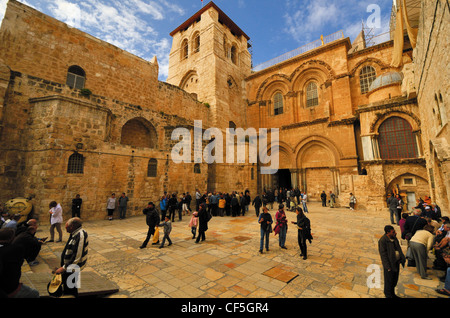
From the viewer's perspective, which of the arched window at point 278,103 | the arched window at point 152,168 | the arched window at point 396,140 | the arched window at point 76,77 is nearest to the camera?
the arched window at point 76,77

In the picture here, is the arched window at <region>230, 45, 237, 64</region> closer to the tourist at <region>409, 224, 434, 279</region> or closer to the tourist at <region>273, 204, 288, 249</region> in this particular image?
the tourist at <region>273, 204, 288, 249</region>

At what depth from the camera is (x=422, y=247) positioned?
4.33 m

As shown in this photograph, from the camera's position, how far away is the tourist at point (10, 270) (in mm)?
2240

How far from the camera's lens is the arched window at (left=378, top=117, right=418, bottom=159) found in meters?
13.6

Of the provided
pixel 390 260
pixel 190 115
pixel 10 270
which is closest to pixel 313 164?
pixel 190 115

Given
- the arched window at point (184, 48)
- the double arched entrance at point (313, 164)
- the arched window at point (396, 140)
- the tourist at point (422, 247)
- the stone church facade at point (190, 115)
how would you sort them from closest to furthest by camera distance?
1. the tourist at point (422, 247)
2. the stone church facade at point (190, 115)
3. the arched window at point (396, 140)
4. the double arched entrance at point (313, 164)
5. the arched window at point (184, 48)

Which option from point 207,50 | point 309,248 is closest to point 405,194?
point 309,248

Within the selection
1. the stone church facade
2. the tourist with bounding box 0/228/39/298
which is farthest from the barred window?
the tourist with bounding box 0/228/39/298

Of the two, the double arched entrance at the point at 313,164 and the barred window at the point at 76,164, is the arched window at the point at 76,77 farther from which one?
the double arched entrance at the point at 313,164

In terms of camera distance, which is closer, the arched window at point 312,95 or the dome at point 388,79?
the dome at point 388,79

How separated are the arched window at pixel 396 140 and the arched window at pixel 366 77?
4.78 m

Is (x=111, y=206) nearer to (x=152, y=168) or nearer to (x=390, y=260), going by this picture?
(x=152, y=168)

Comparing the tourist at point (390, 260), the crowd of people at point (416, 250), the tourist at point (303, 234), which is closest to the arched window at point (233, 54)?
the tourist at point (303, 234)

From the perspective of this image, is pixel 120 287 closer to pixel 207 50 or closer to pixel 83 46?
pixel 83 46
